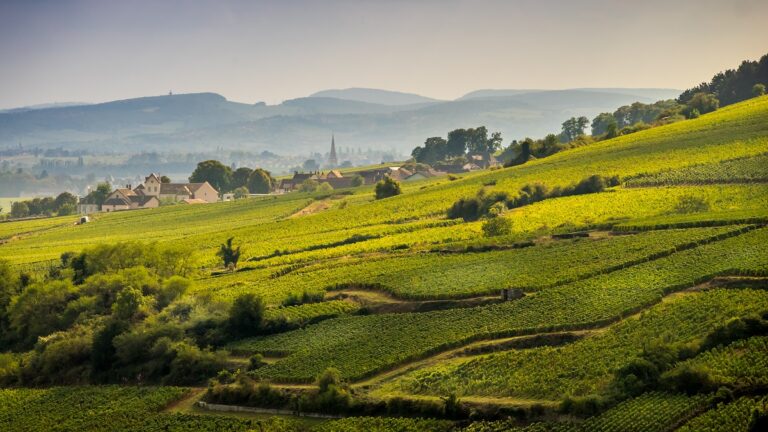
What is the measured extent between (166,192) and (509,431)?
15763 centimetres

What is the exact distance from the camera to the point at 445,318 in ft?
191

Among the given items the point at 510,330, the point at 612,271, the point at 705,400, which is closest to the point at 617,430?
the point at 705,400

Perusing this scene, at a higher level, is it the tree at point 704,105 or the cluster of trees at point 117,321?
the tree at point 704,105

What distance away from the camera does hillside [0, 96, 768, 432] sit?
43.1 meters

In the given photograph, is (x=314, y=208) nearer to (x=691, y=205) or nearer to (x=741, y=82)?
(x=691, y=205)

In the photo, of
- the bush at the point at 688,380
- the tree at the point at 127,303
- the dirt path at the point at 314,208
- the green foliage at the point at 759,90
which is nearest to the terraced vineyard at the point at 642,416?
the bush at the point at 688,380

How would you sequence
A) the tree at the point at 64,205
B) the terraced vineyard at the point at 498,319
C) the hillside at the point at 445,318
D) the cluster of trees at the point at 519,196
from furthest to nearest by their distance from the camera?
the tree at the point at 64,205 → the cluster of trees at the point at 519,196 → the terraced vineyard at the point at 498,319 → the hillside at the point at 445,318

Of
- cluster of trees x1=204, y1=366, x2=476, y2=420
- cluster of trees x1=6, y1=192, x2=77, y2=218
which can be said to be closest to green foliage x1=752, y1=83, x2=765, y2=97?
cluster of trees x1=204, y1=366, x2=476, y2=420

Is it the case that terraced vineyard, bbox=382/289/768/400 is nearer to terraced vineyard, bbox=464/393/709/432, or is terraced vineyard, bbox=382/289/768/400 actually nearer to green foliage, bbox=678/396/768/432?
terraced vineyard, bbox=464/393/709/432

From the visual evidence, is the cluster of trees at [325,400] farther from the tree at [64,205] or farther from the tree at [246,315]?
the tree at [64,205]

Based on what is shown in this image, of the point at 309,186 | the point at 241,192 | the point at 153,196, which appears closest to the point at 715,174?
the point at 309,186

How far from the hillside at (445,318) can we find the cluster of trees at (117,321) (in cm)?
18

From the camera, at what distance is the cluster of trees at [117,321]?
206 ft

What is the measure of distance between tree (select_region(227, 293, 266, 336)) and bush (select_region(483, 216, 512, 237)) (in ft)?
85.5
